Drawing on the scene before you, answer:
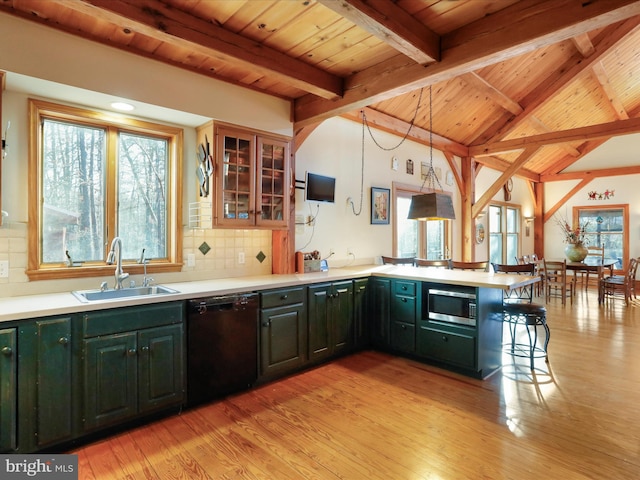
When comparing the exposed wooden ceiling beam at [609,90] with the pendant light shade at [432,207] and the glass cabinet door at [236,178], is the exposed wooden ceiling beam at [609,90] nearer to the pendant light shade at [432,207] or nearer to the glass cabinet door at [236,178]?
the pendant light shade at [432,207]

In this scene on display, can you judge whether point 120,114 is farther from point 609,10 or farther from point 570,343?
point 570,343

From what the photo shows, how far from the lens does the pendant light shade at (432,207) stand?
379 cm

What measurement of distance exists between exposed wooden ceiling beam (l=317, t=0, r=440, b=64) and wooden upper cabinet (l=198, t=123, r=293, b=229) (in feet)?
4.90

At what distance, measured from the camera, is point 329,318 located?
11.6ft

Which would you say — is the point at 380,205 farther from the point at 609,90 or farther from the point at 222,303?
the point at 609,90

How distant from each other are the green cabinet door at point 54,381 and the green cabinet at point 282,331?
4.38ft

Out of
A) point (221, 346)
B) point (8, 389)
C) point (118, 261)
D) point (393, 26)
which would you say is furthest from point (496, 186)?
point (8, 389)

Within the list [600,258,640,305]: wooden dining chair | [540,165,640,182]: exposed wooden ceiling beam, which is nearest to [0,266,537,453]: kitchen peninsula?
[600,258,640,305]: wooden dining chair

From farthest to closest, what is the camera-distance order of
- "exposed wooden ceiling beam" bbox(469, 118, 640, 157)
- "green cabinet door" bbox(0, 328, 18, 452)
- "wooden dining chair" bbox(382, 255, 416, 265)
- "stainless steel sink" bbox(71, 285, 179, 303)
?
"exposed wooden ceiling beam" bbox(469, 118, 640, 157)
"wooden dining chair" bbox(382, 255, 416, 265)
"stainless steel sink" bbox(71, 285, 179, 303)
"green cabinet door" bbox(0, 328, 18, 452)

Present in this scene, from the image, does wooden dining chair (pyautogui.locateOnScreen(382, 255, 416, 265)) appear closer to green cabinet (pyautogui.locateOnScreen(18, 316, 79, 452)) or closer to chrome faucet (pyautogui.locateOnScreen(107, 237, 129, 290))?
chrome faucet (pyautogui.locateOnScreen(107, 237, 129, 290))

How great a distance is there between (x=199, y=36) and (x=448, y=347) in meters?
3.21

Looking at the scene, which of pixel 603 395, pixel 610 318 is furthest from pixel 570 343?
pixel 610 318

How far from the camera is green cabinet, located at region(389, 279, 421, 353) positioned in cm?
359

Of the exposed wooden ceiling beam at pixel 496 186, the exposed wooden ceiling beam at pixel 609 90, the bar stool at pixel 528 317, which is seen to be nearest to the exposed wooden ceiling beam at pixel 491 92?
the exposed wooden ceiling beam at pixel 496 186
